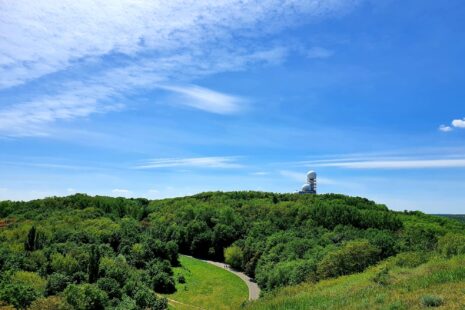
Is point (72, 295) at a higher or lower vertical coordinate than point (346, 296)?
lower

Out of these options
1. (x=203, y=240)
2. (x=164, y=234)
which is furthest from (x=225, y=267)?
(x=164, y=234)

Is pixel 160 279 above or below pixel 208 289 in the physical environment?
above

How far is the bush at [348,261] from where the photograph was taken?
5034cm

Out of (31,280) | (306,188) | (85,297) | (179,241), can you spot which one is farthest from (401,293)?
(306,188)

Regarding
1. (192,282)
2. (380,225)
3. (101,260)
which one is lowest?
(192,282)

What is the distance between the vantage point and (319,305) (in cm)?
2275

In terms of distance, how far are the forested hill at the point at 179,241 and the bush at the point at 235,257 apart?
25cm

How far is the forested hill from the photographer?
49.8 m

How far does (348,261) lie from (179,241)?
64.8m

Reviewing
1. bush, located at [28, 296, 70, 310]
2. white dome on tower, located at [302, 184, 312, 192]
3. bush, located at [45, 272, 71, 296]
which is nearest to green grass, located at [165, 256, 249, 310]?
bush, located at [45, 272, 71, 296]

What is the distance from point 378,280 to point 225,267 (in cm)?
7018

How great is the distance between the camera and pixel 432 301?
1784 centimetres

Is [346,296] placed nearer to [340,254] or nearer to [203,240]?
[340,254]

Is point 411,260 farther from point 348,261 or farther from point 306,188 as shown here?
point 306,188
